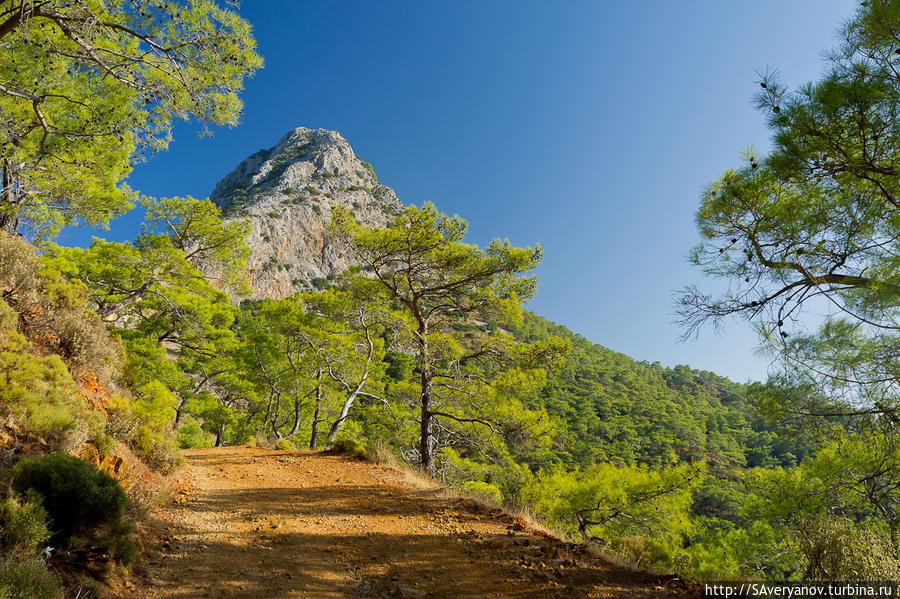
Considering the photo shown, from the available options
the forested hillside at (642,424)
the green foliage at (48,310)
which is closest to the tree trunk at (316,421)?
the green foliage at (48,310)

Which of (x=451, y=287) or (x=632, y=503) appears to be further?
(x=632, y=503)

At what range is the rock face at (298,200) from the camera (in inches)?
2884

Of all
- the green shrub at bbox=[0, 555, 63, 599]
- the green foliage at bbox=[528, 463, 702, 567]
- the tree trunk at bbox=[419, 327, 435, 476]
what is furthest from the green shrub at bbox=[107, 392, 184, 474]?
the green foliage at bbox=[528, 463, 702, 567]

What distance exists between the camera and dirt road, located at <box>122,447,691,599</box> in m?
3.18

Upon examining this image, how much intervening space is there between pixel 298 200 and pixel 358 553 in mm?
92356

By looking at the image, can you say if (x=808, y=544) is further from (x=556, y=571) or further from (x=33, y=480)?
(x=33, y=480)

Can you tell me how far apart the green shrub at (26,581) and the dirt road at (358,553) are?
82 cm

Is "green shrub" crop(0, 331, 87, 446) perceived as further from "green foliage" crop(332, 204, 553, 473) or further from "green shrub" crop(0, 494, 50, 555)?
"green foliage" crop(332, 204, 553, 473)

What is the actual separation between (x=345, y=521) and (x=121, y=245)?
14.7 meters

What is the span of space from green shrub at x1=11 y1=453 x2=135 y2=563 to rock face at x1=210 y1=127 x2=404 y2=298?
54.5 meters

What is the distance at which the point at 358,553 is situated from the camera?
3.98 m

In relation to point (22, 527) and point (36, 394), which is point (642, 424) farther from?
point (22, 527)

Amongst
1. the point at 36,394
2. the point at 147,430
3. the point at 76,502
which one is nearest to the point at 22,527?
the point at 76,502

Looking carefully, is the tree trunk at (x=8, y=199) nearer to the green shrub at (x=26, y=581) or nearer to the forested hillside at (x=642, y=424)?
the green shrub at (x=26, y=581)
